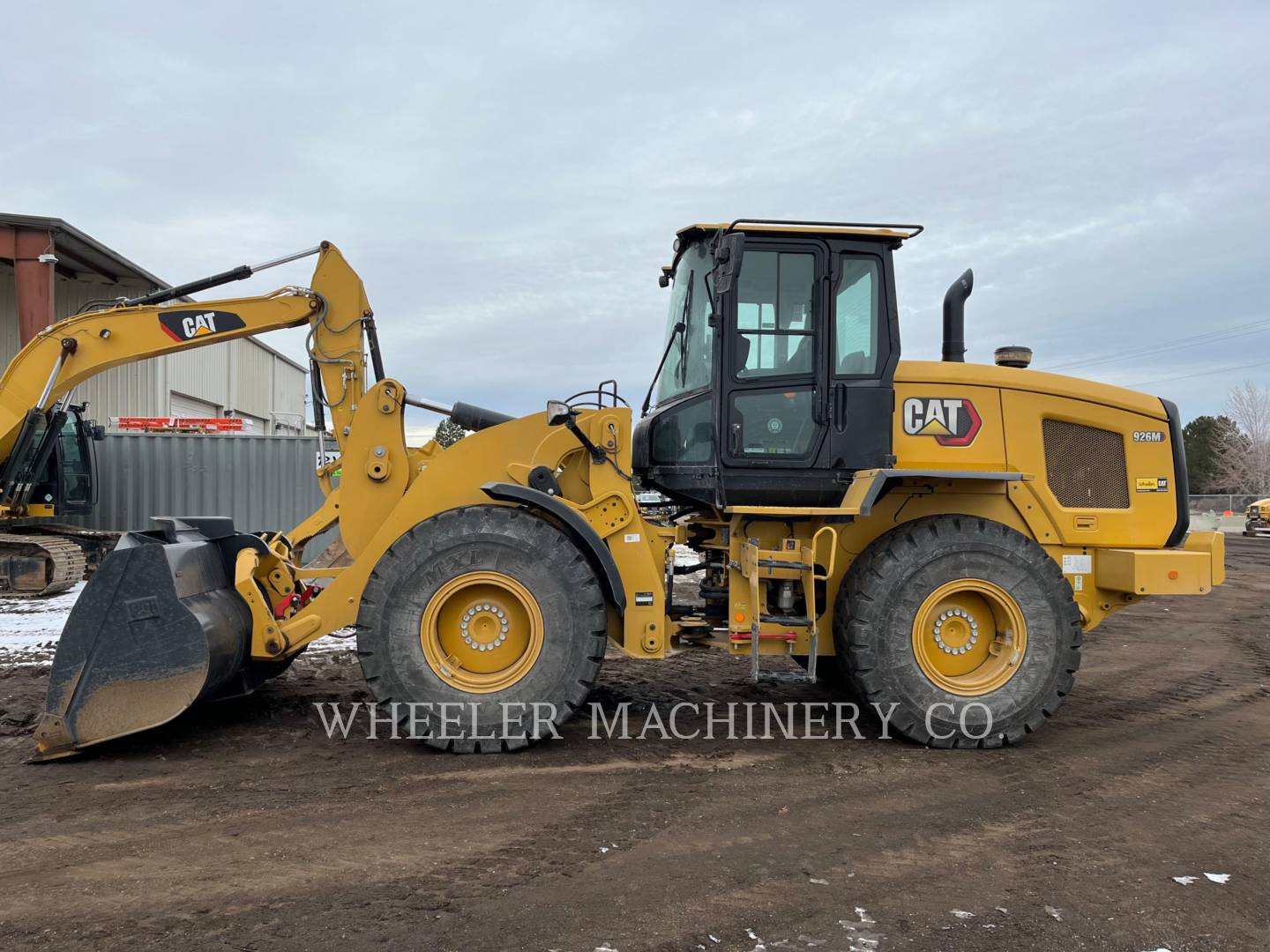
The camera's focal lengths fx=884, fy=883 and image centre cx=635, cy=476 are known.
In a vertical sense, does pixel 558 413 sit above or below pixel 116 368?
below

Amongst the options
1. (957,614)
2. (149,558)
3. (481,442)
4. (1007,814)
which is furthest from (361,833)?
(957,614)

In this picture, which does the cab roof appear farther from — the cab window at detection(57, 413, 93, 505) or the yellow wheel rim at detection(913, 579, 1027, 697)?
the cab window at detection(57, 413, 93, 505)

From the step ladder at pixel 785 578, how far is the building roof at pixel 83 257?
511 inches

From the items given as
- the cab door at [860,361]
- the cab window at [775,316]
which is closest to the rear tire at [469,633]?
the cab window at [775,316]

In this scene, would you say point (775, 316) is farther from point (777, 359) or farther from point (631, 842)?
point (631, 842)

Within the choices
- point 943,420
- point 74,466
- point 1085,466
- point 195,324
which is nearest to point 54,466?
point 74,466

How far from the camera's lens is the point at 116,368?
58.6 ft

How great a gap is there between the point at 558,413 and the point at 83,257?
16753 mm

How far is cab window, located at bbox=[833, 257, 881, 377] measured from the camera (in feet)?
17.2

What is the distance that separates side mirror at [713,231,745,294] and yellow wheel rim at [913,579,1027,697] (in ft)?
6.92

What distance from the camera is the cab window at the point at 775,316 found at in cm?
520

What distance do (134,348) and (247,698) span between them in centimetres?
271

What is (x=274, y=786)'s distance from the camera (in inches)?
168
